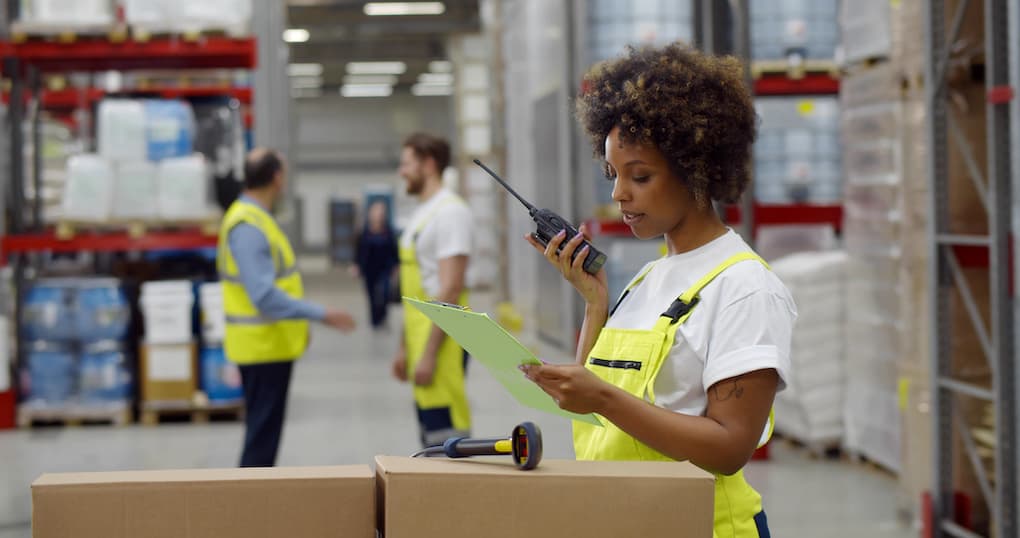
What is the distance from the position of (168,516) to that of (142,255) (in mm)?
10269

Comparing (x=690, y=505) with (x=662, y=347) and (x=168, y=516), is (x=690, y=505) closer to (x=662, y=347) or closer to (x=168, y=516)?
(x=662, y=347)

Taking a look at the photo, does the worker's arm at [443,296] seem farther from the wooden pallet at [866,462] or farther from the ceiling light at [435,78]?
the ceiling light at [435,78]

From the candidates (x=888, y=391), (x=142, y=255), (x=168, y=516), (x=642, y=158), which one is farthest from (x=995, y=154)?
(x=142, y=255)

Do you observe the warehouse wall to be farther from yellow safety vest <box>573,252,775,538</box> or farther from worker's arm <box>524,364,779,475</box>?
worker's arm <box>524,364,779,475</box>

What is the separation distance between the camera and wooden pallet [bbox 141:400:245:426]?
880 centimetres

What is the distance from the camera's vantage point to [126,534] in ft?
5.24

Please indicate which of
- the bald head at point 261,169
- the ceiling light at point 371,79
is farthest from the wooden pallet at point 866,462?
the ceiling light at point 371,79

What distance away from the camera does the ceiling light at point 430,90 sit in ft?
119

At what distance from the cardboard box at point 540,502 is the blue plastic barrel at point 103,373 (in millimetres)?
7467

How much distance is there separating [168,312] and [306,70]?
24614mm

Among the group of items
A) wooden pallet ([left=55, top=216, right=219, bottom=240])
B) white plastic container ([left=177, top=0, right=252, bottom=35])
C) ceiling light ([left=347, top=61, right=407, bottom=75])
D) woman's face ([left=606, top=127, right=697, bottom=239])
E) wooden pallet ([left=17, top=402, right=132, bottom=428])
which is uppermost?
ceiling light ([left=347, top=61, right=407, bottom=75])

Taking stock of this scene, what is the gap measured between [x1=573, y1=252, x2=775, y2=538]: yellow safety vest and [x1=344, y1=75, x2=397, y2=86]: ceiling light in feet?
109

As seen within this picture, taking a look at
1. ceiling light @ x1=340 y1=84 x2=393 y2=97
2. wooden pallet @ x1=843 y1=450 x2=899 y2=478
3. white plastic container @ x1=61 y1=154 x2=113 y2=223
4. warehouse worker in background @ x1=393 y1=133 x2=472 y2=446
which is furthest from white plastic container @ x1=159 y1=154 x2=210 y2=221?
ceiling light @ x1=340 y1=84 x2=393 y2=97

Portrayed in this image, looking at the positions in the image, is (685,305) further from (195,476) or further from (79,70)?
(79,70)
